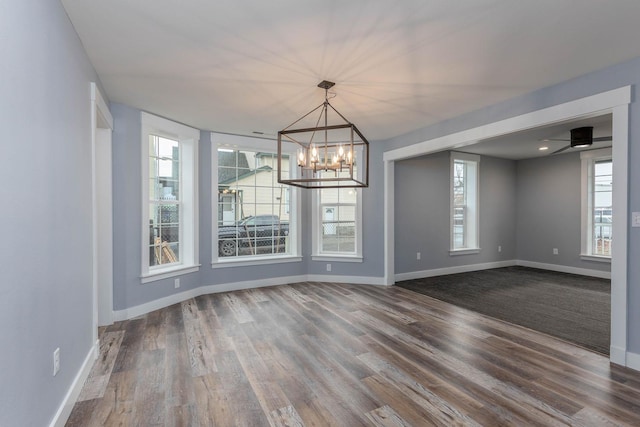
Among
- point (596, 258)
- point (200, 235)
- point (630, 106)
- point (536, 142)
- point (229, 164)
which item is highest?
point (536, 142)

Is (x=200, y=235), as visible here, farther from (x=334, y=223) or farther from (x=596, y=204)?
(x=596, y=204)

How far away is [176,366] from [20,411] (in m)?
1.29

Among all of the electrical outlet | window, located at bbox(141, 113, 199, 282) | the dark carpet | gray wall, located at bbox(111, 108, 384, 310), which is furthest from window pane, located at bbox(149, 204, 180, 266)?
the dark carpet

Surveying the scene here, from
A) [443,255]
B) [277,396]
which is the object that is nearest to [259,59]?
[277,396]

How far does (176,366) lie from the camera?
259 cm

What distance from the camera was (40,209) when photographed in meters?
1.60

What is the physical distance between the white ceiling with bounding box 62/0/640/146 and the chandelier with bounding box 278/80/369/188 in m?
0.40

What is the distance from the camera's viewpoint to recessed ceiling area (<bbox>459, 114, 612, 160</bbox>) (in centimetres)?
439

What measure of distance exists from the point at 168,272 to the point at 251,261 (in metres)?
1.34

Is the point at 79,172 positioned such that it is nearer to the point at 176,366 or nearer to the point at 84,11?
the point at 84,11

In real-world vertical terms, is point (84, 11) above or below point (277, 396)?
above

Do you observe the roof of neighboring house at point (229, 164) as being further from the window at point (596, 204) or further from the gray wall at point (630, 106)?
the window at point (596, 204)

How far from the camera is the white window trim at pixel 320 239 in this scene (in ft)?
18.2

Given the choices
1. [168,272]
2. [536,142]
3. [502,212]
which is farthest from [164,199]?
[502,212]
